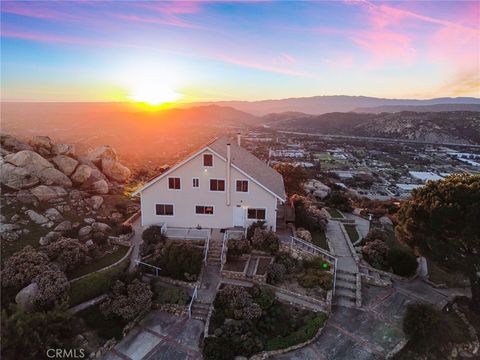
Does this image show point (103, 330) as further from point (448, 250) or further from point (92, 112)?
point (92, 112)

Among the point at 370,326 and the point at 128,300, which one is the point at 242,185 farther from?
the point at 370,326

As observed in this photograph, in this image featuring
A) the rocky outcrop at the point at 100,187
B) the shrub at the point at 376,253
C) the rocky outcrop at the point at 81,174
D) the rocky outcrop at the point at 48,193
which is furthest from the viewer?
the rocky outcrop at the point at 100,187

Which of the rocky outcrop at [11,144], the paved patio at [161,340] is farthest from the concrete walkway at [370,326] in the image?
the rocky outcrop at [11,144]

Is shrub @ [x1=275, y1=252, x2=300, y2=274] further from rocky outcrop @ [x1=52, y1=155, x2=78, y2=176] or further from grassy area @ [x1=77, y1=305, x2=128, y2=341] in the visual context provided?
rocky outcrop @ [x1=52, y1=155, x2=78, y2=176]

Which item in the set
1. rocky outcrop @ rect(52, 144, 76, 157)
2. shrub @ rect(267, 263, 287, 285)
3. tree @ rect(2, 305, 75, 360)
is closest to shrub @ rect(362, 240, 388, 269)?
shrub @ rect(267, 263, 287, 285)

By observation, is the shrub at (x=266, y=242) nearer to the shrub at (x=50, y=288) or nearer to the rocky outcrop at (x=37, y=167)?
the shrub at (x=50, y=288)

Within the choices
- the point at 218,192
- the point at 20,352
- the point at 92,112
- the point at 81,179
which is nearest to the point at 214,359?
the point at 20,352
